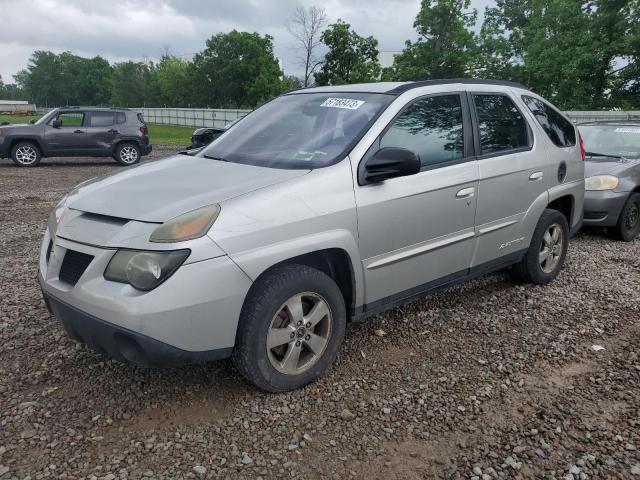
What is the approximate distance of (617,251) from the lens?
6.32 m

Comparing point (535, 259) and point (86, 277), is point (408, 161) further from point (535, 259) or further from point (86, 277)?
point (535, 259)

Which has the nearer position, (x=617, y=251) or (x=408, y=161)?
(x=408, y=161)

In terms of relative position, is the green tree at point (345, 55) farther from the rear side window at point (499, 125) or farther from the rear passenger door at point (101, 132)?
the rear side window at point (499, 125)

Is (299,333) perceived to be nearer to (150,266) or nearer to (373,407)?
(373,407)

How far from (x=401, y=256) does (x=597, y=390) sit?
54.2 inches

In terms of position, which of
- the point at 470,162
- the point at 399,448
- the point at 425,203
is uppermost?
the point at 470,162

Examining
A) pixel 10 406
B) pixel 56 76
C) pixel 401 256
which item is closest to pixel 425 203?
pixel 401 256

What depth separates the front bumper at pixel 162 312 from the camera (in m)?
2.49

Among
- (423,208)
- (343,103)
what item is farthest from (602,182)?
(343,103)

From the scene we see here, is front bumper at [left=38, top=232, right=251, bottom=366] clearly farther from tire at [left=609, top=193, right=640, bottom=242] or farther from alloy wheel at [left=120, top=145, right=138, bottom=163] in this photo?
alloy wheel at [left=120, top=145, right=138, bottom=163]

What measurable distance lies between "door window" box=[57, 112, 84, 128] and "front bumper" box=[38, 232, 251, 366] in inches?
539

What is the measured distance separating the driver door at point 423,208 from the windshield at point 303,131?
193 millimetres

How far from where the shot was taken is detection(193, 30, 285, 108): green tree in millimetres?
67875

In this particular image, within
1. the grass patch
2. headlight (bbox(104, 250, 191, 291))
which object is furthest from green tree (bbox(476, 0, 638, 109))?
headlight (bbox(104, 250, 191, 291))
